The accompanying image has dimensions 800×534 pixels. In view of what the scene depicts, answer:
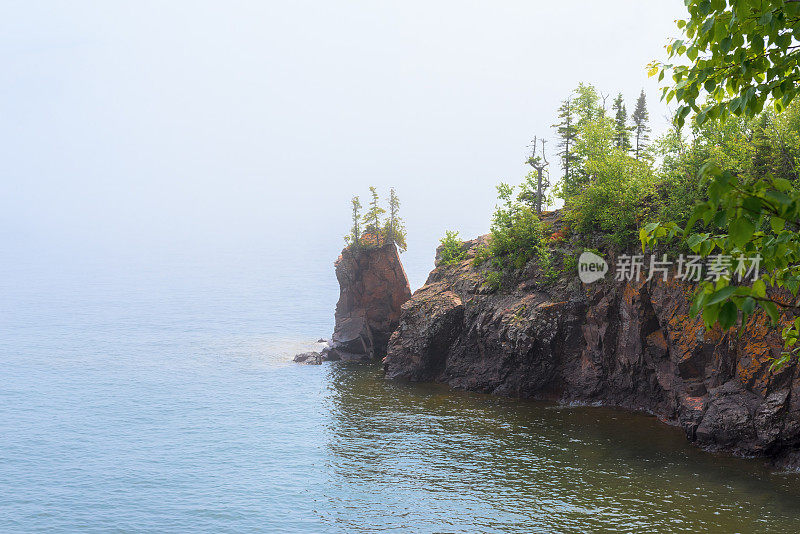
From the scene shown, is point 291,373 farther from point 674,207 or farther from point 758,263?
point 758,263

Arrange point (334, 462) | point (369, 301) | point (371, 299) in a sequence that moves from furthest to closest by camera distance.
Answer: point (371, 299) < point (369, 301) < point (334, 462)

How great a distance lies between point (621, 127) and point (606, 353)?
115 ft

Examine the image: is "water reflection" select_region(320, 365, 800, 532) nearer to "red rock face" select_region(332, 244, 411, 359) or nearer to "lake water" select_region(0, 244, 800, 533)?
"lake water" select_region(0, 244, 800, 533)

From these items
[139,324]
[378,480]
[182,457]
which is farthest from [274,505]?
[139,324]

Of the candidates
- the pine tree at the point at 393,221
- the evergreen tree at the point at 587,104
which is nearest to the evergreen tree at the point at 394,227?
the pine tree at the point at 393,221

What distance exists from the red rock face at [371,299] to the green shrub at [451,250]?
1181 centimetres

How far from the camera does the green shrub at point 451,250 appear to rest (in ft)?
230

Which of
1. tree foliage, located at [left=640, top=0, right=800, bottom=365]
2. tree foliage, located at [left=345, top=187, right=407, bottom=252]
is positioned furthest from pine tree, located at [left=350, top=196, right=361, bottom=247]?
tree foliage, located at [left=640, top=0, right=800, bottom=365]

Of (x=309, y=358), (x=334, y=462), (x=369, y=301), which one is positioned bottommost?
(x=334, y=462)

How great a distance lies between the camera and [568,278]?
55531 mm

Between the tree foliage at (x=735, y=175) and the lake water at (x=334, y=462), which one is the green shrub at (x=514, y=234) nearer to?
the lake water at (x=334, y=462)

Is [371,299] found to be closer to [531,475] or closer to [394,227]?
[394,227]

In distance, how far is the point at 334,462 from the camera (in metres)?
44.5

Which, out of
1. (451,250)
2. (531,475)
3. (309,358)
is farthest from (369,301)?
(531,475)
